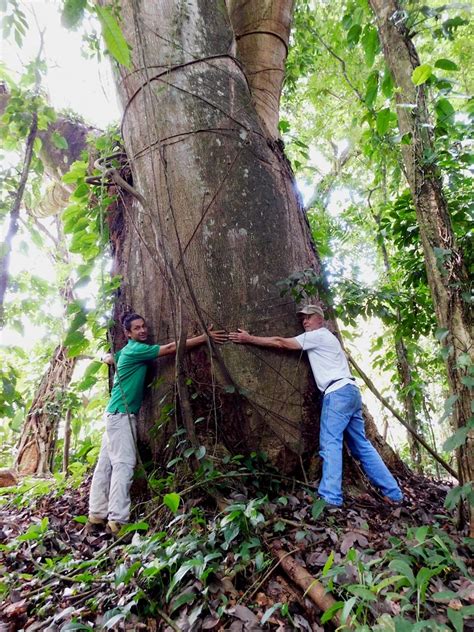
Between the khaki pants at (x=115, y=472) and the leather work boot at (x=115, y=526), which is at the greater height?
the khaki pants at (x=115, y=472)

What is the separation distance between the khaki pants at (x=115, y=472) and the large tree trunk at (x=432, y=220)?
1906 mm

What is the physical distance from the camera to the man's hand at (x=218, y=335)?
→ 9.24 ft

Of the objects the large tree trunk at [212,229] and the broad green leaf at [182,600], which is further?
the large tree trunk at [212,229]

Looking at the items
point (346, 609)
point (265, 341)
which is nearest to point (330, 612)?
point (346, 609)

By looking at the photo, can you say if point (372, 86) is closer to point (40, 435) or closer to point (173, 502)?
point (173, 502)

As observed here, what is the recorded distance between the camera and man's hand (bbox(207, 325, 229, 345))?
2.82 m

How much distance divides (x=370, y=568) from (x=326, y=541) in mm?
326

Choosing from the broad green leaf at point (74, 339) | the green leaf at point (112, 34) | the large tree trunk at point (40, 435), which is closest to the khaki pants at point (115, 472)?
the broad green leaf at point (74, 339)

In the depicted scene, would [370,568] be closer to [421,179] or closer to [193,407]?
[193,407]

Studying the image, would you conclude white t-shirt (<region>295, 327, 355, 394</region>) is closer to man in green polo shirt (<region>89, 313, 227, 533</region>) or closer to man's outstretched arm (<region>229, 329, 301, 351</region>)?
man's outstretched arm (<region>229, 329, 301, 351</region>)

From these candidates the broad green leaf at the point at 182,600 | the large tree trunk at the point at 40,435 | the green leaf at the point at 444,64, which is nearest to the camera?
the broad green leaf at the point at 182,600

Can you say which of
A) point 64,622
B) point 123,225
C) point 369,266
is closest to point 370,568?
point 64,622

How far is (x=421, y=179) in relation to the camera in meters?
2.29

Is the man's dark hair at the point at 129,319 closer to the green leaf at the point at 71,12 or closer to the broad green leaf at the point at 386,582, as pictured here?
the green leaf at the point at 71,12
